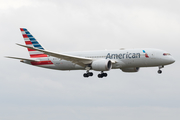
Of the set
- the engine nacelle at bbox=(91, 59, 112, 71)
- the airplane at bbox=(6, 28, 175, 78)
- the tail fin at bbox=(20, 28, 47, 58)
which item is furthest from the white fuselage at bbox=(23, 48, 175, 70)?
the tail fin at bbox=(20, 28, 47, 58)

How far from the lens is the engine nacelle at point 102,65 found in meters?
61.2

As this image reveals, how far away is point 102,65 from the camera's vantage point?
201ft

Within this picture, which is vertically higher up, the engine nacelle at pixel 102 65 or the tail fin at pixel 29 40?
the tail fin at pixel 29 40

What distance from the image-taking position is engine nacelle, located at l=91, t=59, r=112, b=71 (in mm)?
61156

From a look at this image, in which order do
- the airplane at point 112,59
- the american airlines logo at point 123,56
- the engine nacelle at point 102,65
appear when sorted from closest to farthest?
the engine nacelle at point 102,65, the airplane at point 112,59, the american airlines logo at point 123,56

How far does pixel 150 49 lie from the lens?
63438 millimetres

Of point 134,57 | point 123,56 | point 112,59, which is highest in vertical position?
point 123,56

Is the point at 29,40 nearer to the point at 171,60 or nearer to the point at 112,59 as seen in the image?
the point at 112,59

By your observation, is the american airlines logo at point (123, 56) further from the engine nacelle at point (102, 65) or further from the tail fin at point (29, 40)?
the tail fin at point (29, 40)

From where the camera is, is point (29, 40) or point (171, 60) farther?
point (29, 40)

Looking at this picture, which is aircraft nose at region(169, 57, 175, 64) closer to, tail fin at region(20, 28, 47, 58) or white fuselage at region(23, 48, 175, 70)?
white fuselage at region(23, 48, 175, 70)

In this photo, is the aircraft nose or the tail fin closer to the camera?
the aircraft nose

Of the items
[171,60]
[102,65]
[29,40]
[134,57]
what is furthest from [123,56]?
[29,40]

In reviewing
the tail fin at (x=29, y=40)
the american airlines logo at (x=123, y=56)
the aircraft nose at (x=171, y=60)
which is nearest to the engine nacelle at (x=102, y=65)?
the american airlines logo at (x=123, y=56)
